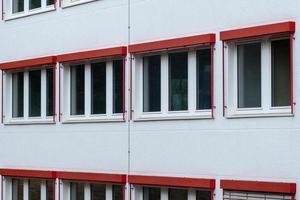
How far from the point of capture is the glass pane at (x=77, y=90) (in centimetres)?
2056

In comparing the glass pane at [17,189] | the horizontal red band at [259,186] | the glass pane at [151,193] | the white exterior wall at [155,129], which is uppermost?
the white exterior wall at [155,129]

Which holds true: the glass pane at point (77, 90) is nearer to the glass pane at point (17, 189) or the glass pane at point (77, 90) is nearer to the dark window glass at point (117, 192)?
the dark window glass at point (117, 192)

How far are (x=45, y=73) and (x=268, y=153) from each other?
7905mm

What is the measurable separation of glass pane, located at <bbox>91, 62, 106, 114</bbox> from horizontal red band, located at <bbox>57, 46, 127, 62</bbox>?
0.37 m

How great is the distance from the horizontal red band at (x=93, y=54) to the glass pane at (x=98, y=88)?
1.23ft

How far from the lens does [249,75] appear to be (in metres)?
16.4

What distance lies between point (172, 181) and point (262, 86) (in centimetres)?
290

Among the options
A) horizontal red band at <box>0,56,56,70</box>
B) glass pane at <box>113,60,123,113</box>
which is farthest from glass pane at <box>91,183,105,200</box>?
horizontal red band at <box>0,56,56,70</box>

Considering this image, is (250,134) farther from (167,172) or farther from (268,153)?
(167,172)

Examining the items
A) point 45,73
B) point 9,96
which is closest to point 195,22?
point 45,73

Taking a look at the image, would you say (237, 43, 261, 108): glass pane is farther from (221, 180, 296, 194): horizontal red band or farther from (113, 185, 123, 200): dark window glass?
(113, 185, 123, 200): dark window glass

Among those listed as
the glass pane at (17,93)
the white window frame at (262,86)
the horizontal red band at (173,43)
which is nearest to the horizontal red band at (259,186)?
the white window frame at (262,86)

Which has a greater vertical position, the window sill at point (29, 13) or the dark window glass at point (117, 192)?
the window sill at point (29, 13)

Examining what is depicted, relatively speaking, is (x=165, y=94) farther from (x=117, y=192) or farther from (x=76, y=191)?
(x=76, y=191)
